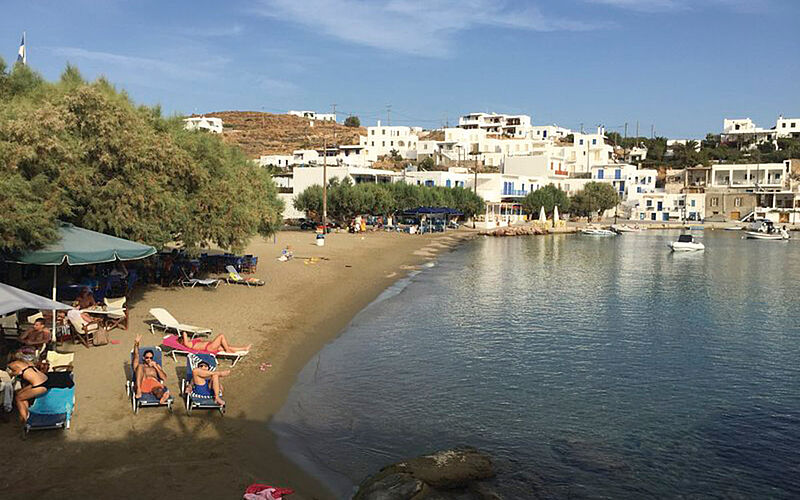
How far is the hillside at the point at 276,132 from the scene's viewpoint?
478 feet

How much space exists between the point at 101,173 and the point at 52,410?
377 inches

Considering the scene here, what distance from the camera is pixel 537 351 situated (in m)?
18.4

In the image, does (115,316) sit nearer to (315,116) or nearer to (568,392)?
(568,392)

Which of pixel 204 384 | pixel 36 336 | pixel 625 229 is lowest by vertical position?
pixel 204 384

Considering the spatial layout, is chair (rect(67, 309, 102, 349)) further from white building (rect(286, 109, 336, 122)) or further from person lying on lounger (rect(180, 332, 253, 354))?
white building (rect(286, 109, 336, 122))

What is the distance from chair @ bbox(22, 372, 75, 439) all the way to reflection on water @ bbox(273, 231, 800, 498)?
130 inches

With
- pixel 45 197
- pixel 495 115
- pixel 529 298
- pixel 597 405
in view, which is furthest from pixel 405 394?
pixel 495 115

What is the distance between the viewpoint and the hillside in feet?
478

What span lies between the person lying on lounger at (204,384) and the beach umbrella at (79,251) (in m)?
3.89

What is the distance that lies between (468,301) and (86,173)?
50.2ft

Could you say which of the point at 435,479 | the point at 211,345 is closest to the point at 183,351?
the point at 211,345

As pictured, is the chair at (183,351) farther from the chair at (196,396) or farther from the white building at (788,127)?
the white building at (788,127)

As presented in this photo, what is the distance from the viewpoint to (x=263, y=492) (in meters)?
8.16

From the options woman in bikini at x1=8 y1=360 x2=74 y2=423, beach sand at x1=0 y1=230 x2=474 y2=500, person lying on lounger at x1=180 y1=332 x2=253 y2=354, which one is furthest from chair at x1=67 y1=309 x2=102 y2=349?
woman in bikini at x1=8 y1=360 x2=74 y2=423
